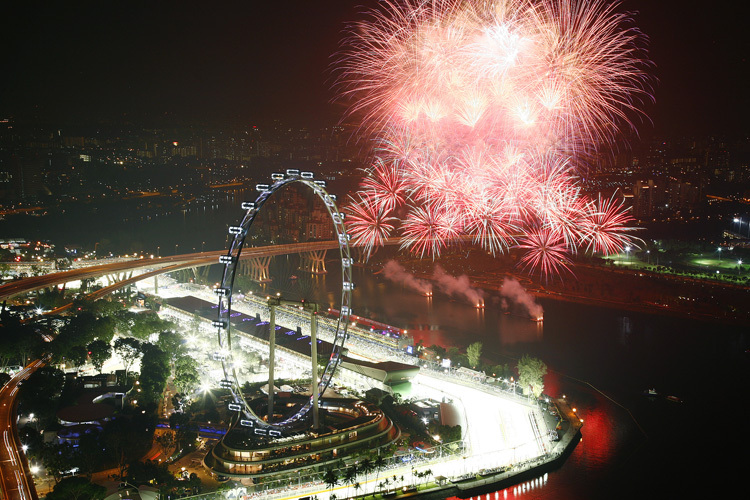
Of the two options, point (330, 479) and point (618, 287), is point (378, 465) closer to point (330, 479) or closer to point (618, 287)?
point (330, 479)

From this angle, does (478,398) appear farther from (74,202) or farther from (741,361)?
(74,202)

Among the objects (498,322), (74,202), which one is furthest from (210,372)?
(74,202)

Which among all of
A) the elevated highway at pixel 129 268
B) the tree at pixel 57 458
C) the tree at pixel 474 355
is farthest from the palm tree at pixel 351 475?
the elevated highway at pixel 129 268

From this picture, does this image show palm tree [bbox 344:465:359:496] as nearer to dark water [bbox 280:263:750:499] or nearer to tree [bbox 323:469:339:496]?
tree [bbox 323:469:339:496]

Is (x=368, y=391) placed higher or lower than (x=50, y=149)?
lower

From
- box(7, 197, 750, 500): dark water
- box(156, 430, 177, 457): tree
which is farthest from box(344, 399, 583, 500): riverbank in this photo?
box(156, 430, 177, 457): tree
